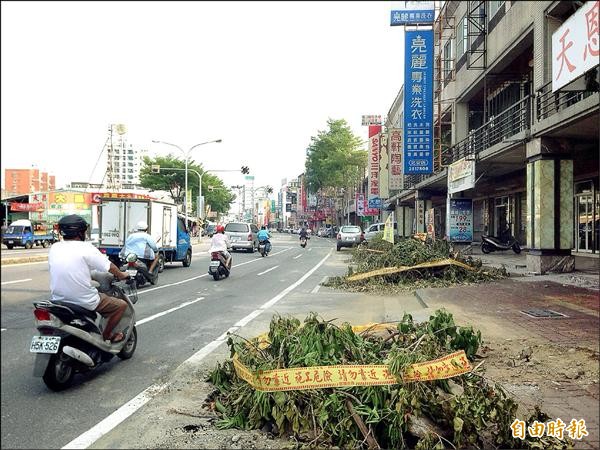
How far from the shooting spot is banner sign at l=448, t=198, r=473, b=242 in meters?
21.9

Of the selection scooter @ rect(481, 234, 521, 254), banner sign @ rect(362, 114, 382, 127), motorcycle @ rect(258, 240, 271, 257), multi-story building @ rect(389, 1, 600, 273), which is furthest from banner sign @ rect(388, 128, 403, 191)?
banner sign @ rect(362, 114, 382, 127)

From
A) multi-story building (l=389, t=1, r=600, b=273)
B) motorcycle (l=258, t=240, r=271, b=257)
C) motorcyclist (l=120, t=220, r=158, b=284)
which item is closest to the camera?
motorcyclist (l=120, t=220, r=158, b=284)

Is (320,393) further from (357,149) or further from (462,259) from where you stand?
(357,149)

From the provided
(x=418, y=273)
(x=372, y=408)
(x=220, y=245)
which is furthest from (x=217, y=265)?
(x=372, y=408)

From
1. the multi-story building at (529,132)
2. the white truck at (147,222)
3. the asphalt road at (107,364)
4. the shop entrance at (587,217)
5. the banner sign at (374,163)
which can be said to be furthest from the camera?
the banner sign at (374,163)

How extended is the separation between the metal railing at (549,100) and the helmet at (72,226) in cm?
1174

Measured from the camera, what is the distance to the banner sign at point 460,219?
861 inches

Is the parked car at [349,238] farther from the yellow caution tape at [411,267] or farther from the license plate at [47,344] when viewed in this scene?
the license plate at [47,344]

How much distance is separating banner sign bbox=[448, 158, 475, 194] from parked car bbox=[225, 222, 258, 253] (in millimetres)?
12561

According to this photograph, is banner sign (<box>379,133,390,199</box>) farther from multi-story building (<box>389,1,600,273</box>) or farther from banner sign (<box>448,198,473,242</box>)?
banner sign (<box>448,198,473,242</box>)

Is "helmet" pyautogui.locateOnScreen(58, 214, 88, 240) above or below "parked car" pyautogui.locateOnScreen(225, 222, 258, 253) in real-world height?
above

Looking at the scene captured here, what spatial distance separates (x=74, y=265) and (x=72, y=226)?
0.38 m

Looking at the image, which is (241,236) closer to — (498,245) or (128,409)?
(498,245)

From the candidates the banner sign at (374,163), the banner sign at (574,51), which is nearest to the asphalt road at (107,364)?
the banner sign at (574,51)
